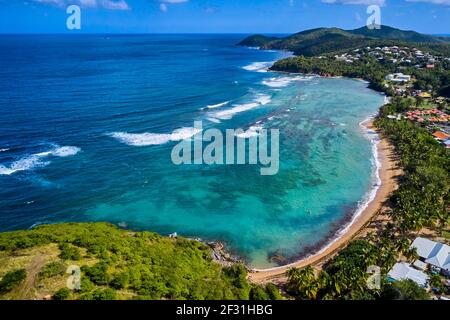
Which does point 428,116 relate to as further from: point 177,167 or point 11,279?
point 11,279

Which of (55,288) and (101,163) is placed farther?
(101,163)

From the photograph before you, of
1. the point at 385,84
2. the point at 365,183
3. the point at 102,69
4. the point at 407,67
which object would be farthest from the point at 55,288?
the point at 407,67

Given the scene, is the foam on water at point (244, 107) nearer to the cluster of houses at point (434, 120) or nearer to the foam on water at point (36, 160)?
the cluster of houses at point (434, 120)

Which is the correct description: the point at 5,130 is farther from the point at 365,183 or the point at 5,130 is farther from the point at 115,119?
the point at 365,183

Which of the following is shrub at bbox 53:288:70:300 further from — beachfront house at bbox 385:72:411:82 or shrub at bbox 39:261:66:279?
beachfront house at bbox 385:72:411:82

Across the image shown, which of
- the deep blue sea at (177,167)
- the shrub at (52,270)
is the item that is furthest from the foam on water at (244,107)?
the shrub at (52,270)

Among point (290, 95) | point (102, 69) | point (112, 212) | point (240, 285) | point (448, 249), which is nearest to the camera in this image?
point (240, 285)

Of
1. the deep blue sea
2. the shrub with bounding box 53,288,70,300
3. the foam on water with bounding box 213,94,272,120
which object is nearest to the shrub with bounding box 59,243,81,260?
the shrub with bounding box 53,288,70,300

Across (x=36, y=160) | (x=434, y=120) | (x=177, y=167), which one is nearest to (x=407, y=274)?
(x=177, y=167)
